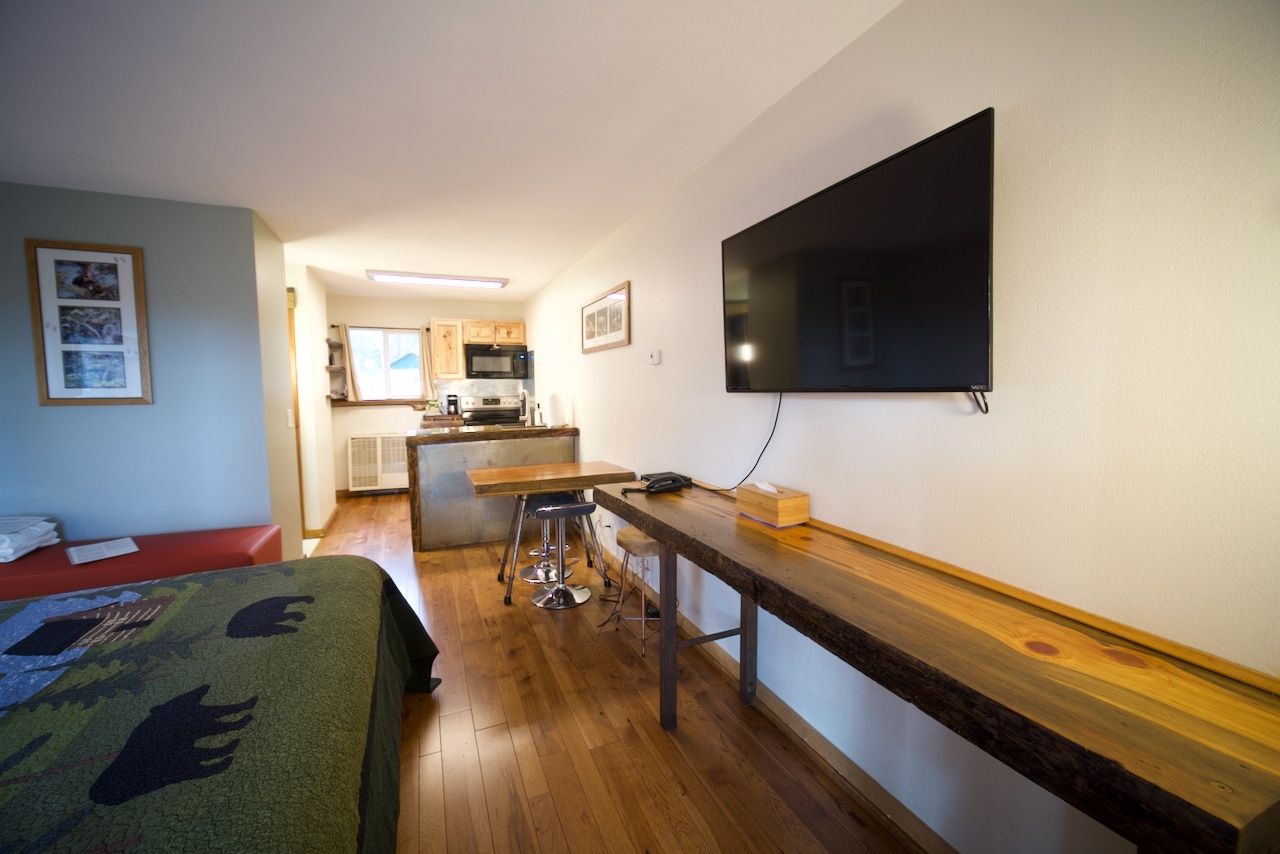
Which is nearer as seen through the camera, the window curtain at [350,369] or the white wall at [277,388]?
the white wall at [277,388]

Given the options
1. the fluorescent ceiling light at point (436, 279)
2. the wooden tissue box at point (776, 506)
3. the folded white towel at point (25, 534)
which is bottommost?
the folded white towel at point (25, 534)

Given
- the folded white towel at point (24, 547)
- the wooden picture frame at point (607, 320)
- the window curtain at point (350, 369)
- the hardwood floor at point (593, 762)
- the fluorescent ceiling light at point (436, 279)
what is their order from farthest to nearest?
the window curtain at point (350, 369) → the fluorescent ceiling light at point (436, 279) → the wooden picture frame at point (607, 320) → the folded white towel at point (24, 547) → the hardwood floor at point (593, 762)

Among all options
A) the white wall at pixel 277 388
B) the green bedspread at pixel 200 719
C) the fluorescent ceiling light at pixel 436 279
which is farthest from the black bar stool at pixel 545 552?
the fluorescent ceiling light at pixel 436 279

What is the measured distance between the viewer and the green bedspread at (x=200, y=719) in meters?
0.77

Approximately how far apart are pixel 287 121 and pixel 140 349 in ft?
5.93

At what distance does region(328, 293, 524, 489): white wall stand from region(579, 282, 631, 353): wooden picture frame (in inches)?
103

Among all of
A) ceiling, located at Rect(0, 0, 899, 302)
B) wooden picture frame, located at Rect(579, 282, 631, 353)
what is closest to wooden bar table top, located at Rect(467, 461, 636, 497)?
wooden picture frame, located at Rect(579, 282, 631, 353)

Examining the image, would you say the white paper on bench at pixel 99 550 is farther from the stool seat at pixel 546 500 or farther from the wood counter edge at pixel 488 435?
the stool seat at pixel 546 500

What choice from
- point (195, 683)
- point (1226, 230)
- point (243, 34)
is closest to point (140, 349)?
point (243, 34)

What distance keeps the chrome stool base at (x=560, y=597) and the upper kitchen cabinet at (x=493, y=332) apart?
3530 millimetres

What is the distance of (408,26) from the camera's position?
1.42 metres

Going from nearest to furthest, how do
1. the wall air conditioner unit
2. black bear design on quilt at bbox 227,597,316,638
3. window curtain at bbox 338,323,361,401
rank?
black bear design on quilt at bbox 227,597,316,638, window curtain at bbox 338,323,361,401, the wall air conditioner unit

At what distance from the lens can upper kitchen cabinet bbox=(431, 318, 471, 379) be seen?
19.0ft

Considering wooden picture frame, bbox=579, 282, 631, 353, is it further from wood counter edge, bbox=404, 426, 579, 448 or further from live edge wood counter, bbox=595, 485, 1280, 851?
live edge wood counter, bbox=595, 485, 1280, 851
